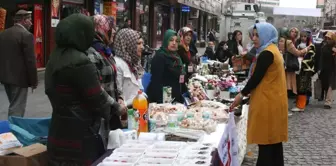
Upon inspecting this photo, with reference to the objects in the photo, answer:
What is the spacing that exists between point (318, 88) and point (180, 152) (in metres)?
9.25

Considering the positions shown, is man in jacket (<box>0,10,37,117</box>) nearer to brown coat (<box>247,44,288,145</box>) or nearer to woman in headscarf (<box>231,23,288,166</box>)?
woman in headscarf (<box>231,23,288,166</box>)

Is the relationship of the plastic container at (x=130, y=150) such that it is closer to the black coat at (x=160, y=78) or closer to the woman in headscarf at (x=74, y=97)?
the woman in headscarf at (x=74, y=97)

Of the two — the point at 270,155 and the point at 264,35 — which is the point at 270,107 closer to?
the point at 270,155

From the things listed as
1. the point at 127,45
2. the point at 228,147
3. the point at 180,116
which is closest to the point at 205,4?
the point at 127,45

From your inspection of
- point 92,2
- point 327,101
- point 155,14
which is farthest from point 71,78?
point 155,14

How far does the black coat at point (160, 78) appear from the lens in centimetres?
552

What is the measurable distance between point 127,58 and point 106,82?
71cm

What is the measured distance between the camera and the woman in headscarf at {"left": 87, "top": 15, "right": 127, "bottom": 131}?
12.0 ft

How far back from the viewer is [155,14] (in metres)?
26.1

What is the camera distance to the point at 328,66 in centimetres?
1095

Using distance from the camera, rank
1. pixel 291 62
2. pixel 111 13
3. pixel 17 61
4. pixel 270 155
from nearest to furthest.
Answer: pixel 270 155 → pixel 17 61 → pixel 291 62 → pixel 111 13

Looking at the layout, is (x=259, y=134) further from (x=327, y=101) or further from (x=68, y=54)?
(x=327, y=101)

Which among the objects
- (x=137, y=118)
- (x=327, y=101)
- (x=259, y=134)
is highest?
(x=137, y=118)

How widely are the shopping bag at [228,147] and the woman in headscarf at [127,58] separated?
98 cm
